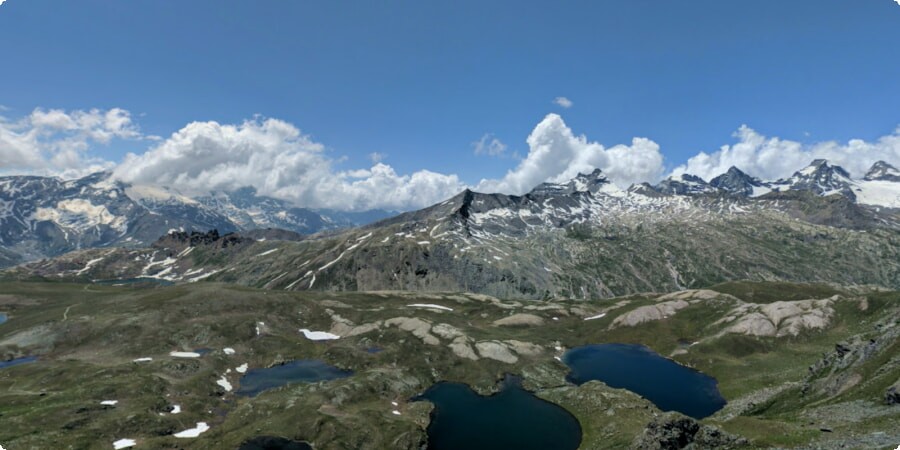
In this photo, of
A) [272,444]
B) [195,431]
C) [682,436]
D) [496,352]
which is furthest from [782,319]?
[195,431]

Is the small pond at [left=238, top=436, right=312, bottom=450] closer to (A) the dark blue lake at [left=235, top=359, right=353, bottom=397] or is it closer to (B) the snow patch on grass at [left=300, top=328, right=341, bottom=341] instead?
(A) the dark blue lake at [left=235, top=359, right=353, bottom=397]

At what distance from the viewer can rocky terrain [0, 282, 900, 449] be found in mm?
68250

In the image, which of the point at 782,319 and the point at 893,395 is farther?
the point at 782,319

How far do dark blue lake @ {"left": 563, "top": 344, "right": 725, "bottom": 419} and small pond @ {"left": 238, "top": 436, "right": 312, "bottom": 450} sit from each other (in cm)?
8359

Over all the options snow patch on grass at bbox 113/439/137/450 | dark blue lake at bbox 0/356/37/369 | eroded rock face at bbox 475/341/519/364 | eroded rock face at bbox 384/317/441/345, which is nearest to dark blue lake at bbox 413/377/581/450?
eroded rock face at bbox 475/341/519/364

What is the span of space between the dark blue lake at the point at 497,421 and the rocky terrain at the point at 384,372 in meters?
3.73

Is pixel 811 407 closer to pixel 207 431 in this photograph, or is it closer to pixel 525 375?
pixel 525 375

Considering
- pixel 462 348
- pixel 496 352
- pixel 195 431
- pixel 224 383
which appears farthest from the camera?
pixel 462 348

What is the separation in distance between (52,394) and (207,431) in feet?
136

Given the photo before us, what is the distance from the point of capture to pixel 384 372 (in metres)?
128

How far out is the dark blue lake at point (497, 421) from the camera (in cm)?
9556

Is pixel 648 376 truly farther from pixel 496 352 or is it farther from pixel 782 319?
pixel 782 319

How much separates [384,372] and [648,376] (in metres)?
81.7

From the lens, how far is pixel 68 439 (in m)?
81.2
